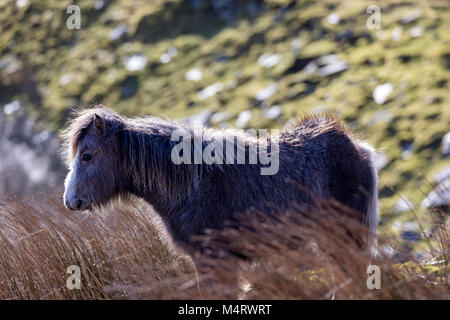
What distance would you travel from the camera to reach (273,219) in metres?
5.05

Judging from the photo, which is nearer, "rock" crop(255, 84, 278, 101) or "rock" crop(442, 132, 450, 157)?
"rock" crop(442, 132, 450, 157)

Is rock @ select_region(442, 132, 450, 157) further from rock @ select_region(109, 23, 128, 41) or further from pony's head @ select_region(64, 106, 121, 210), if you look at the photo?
rock @ select_region(109, 23, 128, 41)

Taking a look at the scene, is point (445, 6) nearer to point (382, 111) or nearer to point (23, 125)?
point (382, 111)

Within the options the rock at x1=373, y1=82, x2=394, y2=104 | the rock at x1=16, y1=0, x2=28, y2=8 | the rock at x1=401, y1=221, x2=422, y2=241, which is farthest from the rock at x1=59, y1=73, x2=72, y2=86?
the rock at x1=401, y1=221, x2=422, y2=241

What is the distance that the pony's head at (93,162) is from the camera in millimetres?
5055

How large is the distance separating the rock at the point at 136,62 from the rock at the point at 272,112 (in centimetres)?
585

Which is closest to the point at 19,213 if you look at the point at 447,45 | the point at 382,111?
the point at 382,111

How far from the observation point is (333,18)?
17.6 m

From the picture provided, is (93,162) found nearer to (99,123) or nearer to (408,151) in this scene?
(99,123)

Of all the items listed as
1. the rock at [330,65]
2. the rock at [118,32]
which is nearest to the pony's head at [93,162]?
the rock at [330,65]

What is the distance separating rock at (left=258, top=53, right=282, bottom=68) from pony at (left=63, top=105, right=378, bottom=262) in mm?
11552

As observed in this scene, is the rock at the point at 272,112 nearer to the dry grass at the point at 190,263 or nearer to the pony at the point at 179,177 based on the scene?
the dry grass at the point at 190,263

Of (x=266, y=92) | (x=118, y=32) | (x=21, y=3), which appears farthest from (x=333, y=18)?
(x=21, y=3)

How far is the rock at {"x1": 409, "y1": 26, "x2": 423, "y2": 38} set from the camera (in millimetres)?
15359
